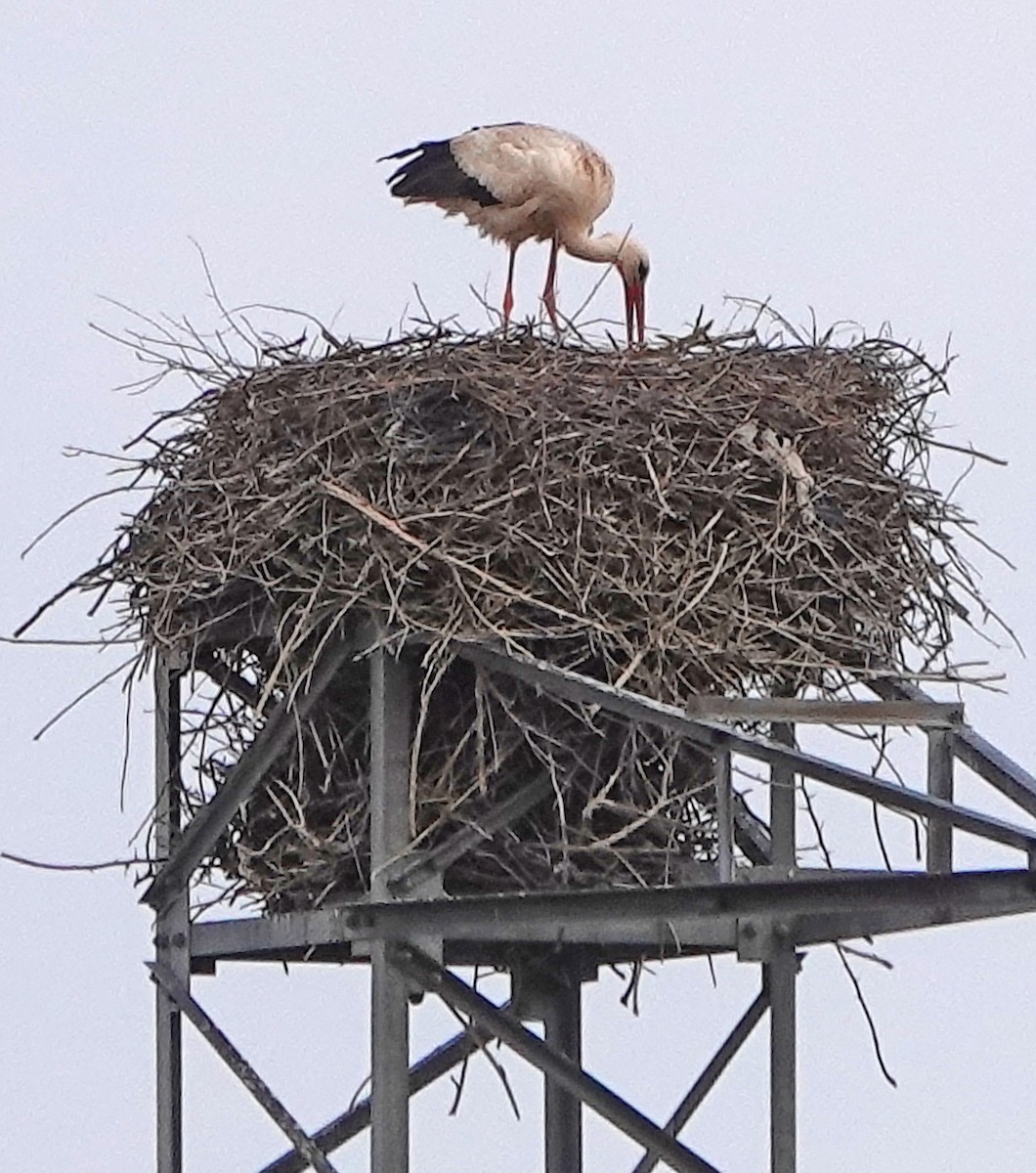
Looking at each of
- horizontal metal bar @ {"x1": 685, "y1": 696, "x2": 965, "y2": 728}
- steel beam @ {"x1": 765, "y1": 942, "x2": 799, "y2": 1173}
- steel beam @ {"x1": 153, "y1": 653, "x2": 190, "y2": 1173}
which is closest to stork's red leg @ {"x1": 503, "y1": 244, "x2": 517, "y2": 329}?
steel beam @ {"x1": 153, "y1": 653, "x2": 190, "y2": 1173}

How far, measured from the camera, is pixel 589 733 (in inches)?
347

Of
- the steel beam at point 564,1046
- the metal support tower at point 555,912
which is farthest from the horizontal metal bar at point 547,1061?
the steel beam at point 564,1046

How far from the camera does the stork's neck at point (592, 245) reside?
11.8m

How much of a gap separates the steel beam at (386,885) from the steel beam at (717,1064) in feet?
4.26

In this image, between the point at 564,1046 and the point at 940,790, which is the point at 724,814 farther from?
the point at 564,1046

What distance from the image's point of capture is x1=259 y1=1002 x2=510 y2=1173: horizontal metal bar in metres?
9.64

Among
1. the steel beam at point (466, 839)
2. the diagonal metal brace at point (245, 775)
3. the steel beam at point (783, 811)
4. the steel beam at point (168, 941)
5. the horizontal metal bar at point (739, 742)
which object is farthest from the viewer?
the steel beam at point (168, 941)

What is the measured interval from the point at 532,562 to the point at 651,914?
107 cm

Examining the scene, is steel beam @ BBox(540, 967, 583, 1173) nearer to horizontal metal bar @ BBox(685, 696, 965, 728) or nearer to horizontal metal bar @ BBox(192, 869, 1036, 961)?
horizontal metal bar @ BBox(192, 869, 1036, 961)

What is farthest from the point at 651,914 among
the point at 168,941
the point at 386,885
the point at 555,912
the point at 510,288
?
the point at 510,288

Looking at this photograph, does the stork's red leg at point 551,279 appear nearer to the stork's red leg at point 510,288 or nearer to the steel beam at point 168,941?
the stork's red leg at point 510,288

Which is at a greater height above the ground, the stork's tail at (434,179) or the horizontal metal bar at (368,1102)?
→ the stork's tail at (434,179)

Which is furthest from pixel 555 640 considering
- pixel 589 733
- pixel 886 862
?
pixel 886 862

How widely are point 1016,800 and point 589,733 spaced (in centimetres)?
135
